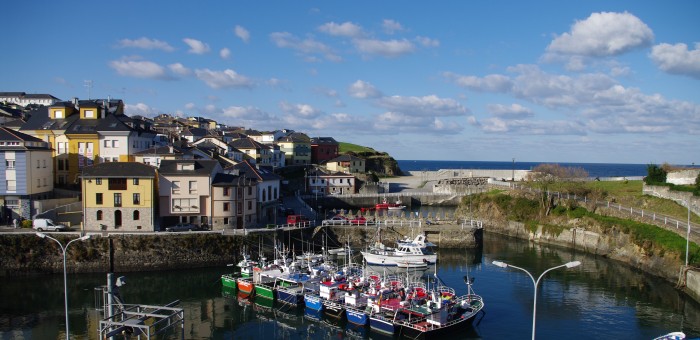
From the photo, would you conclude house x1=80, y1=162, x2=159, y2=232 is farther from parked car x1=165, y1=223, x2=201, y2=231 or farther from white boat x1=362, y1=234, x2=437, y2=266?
white boat x1=362, y1=234, x2=437, y2=266

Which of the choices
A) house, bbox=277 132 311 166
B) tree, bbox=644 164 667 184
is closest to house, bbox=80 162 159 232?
tree, bbox=644 164 667 184

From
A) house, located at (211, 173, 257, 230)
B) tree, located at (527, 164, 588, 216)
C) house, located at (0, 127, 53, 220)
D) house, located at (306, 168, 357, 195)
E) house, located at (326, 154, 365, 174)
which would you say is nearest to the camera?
house, located at (0, 127, 53, 220)

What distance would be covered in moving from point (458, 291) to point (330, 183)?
176 ft

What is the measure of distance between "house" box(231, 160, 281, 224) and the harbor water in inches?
510

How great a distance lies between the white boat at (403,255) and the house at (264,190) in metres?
15.0

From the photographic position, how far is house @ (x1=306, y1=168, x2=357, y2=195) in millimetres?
91875

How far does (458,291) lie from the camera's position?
41.1 metres

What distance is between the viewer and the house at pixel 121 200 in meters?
49.9

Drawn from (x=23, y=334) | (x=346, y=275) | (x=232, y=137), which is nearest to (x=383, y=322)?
(x=346, y=275)

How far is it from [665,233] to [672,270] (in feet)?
15.6

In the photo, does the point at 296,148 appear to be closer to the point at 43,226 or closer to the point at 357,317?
the point at 43,226

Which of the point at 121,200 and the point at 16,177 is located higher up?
the point at 16,177

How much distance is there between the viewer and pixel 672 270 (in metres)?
43.1

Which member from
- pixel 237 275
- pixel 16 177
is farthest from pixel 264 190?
pixel 16 177
